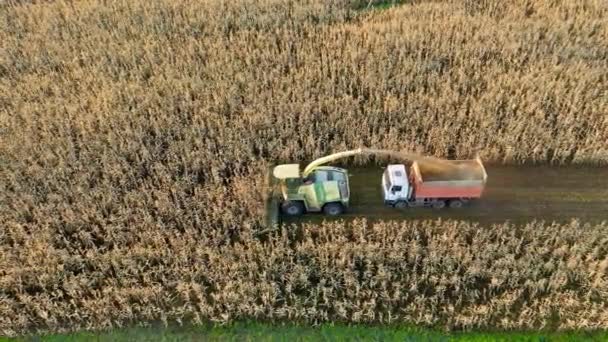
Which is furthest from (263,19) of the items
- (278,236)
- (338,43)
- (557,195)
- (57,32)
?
(557,195)

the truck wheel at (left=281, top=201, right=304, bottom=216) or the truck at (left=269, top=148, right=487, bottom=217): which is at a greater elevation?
the truck at (left=269, top=148, right=487, bottom=217)

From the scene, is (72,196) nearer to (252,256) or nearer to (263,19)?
(252,256)

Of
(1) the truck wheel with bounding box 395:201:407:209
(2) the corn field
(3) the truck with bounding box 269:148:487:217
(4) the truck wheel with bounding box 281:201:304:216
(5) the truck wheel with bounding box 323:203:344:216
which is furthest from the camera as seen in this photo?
(1) the truck wheel with bounding box 395:201:407:209

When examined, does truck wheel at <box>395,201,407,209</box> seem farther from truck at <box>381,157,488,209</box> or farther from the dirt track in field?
the dirt track in field

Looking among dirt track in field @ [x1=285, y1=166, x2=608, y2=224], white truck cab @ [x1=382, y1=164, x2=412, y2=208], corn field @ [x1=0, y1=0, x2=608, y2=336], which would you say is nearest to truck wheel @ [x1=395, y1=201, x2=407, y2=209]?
white truck cab @ [x1=382, y1=164, x2=412, y2=208]

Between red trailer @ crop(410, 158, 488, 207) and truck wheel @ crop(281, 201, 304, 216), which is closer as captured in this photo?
red trailer @ crop(410, 158, 488, 207)

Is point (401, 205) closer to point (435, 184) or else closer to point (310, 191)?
point (435, 184)
